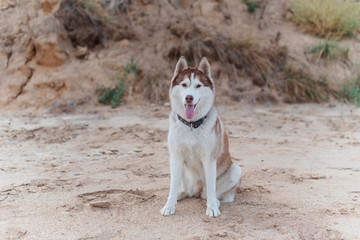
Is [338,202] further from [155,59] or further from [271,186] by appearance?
[155,59]

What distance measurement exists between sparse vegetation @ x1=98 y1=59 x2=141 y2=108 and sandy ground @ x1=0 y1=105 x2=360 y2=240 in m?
0.83

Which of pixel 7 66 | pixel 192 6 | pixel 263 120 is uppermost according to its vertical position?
pixel 192 6

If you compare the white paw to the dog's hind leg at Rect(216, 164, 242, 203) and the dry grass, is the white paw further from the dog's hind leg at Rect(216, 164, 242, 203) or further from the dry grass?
the dry grass

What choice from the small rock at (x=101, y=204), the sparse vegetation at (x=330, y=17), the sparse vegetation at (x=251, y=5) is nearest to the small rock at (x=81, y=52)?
the sparse vegetation at (x=251, y=5)

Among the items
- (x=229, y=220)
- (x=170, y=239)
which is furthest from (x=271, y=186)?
(x=170, y=239)

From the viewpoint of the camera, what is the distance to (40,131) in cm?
625

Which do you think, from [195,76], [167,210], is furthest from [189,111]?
[167,210]

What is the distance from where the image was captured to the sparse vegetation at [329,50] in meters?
10.3

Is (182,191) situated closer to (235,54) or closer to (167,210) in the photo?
(167,210)

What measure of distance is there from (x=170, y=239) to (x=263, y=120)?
5048 millimetres

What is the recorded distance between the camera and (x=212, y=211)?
3.23 metres

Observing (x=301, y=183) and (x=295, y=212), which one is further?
(x=301, y=183)

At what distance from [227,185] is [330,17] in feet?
29.2

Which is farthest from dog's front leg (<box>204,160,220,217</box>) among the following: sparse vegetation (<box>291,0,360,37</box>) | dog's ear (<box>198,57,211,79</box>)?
sparse vegetation (<box>291,0,360,37</box>)
